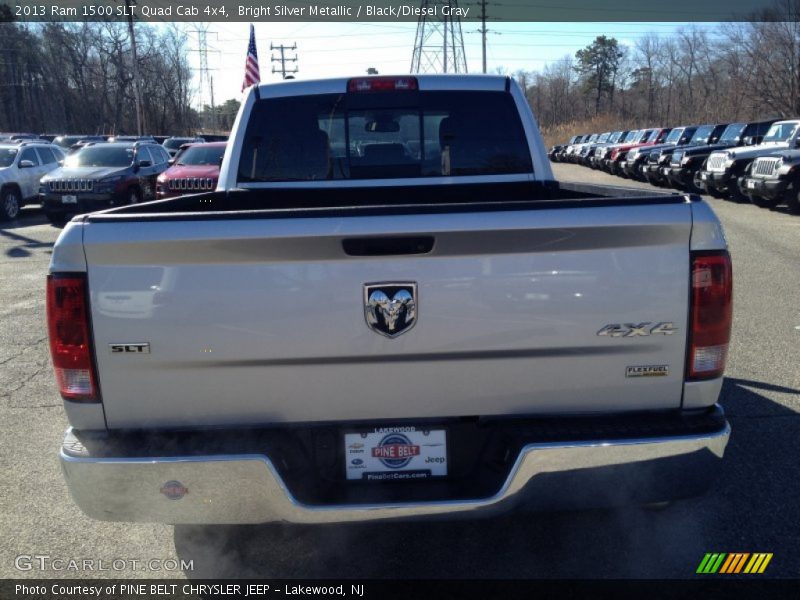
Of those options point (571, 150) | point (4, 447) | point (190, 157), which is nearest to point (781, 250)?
point (4, 447)

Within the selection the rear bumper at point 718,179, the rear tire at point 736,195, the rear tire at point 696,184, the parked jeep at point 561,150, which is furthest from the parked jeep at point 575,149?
the rear tire at point 736,195

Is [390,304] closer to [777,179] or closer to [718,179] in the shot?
[777,179]

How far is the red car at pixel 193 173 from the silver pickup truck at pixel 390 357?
44.1 ft

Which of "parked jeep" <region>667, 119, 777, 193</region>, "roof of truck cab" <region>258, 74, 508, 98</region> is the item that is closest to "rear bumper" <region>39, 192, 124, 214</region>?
"roof of truck cab" <region>258, 74, 508, 98</region>

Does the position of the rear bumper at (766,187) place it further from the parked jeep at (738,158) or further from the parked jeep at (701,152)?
the parked jeep at (701,152)

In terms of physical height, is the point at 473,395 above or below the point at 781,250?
above

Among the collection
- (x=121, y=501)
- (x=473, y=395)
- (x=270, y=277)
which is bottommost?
(x=121, y=501)

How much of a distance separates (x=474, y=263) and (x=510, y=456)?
73 centimetres

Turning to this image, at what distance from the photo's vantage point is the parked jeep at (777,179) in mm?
15703

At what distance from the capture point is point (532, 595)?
3016mm

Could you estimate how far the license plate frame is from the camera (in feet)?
8.99

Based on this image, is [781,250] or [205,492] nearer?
[205,492]

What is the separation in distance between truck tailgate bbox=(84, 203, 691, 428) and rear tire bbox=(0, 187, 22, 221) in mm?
17759

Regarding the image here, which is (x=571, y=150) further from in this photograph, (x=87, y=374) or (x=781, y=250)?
(x=87, y=374)
